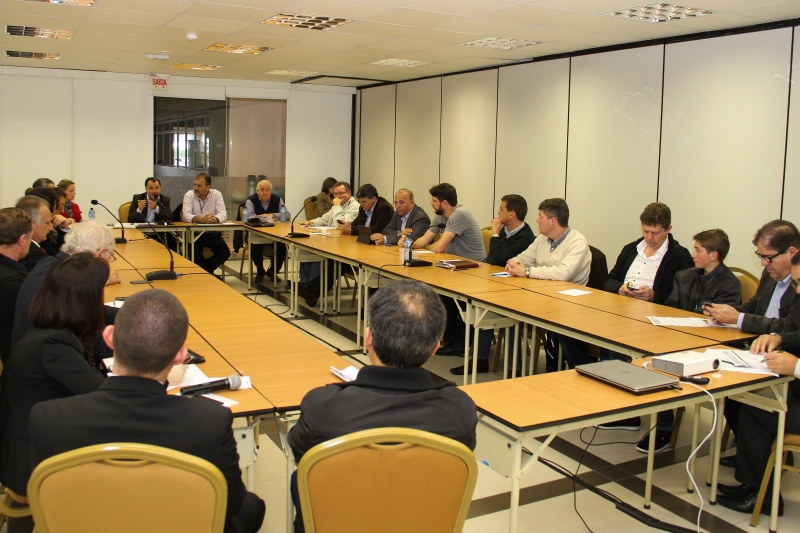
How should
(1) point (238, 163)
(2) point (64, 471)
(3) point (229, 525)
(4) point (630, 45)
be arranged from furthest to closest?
(1) point (238, 163), (4) point (630, 45), (3) point (229, 525), (2) point (64, 471)

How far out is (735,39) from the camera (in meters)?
5.66

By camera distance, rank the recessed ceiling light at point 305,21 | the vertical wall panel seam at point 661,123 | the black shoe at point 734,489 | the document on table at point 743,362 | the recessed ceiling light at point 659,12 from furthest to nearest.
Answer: the vertical wall panel seam at point 661,123 → the recessed ceiling light at point 305,21 → the recessed ceiling light at point 659,12 → the black shoe at point 734,489 → the document on table at point 743,362

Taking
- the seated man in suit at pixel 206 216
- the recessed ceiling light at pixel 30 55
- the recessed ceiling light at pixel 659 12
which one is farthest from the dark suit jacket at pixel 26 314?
the recessed ceiling light at pixel 30 55

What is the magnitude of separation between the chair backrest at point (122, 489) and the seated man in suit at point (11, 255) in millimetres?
1848

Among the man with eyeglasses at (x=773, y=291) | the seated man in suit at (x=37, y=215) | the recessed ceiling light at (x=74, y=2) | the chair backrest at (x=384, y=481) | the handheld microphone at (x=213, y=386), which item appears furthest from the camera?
the recessed ceiling light at (x=74, y=2)

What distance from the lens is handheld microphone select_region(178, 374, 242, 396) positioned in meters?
2.30

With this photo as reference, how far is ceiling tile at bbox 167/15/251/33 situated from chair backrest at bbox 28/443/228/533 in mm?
5212

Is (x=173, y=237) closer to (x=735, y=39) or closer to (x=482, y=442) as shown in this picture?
(x=735, y=39)

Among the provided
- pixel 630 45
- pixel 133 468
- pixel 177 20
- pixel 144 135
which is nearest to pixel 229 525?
pixel 133 468

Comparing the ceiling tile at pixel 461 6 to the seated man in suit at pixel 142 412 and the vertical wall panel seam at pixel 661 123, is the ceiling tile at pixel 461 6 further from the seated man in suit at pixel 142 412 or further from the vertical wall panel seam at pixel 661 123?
the seated man in suit at pixel 142 412

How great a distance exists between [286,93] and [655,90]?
20.6 feet

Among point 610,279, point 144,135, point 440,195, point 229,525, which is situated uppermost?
point 144,135

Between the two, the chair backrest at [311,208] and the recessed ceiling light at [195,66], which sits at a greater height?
the recessed ceiling light at [195,66]

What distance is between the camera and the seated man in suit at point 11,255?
2.99 m
